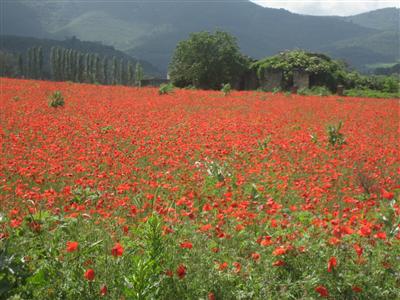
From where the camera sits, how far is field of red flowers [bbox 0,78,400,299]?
4.11m

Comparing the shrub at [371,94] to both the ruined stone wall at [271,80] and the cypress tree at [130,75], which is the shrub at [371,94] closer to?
the ruined stone wall at [271,80]

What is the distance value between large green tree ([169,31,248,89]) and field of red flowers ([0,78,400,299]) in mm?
25849

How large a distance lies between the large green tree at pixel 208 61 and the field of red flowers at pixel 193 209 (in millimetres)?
25849

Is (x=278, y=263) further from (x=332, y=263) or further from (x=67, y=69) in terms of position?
(x=67, y=69)

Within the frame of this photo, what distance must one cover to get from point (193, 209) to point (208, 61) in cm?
3664

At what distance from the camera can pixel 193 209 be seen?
521 centimetres

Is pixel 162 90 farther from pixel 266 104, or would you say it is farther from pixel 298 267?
pixel 298 267

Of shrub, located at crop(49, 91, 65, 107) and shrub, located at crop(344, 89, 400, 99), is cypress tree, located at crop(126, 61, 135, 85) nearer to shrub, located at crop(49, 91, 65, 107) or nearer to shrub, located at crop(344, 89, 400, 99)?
shrub, located at crop(344, 89, 400, 99)

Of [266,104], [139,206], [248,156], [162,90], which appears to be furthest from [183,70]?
[139,206]

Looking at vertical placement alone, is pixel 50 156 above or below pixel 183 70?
below

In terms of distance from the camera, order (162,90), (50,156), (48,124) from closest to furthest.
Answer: (50,156) < (48,124) < (162,90)

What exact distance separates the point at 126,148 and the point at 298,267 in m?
6.63

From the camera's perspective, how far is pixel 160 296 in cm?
409

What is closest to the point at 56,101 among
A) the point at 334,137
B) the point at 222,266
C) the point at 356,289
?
the point at 334,137
